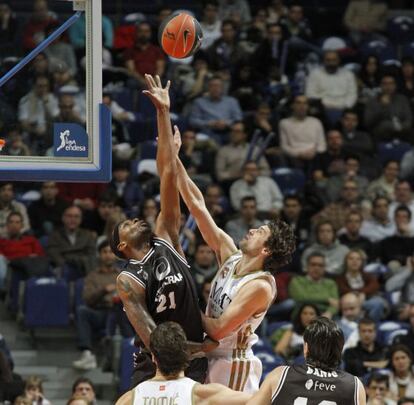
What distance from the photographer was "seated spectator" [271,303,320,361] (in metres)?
12.8

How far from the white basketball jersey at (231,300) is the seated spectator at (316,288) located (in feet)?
18.1

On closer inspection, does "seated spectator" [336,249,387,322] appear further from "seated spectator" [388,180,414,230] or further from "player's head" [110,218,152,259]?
"player's head" [110,218,152,259]

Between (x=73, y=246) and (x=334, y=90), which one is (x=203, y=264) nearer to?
(x=73, y=246)

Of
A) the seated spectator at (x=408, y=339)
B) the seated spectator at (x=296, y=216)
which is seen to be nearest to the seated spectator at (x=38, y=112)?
the seated spectator at (x=408, y=339)

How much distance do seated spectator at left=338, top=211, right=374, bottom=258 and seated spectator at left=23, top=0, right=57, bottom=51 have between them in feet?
15.8

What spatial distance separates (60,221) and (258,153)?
2996 mm

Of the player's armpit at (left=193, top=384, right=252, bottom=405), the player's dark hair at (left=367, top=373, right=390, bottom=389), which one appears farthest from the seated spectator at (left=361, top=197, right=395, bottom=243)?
the player's armpit at (left=193, top=384, right=252, bottom=405)

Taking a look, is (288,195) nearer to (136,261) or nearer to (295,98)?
(295,98)

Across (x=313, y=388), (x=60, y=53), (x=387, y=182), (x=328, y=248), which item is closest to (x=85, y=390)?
(x=60, y=53)

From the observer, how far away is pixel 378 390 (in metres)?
11.7

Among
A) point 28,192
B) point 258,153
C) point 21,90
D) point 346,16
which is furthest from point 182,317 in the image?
point 346,16

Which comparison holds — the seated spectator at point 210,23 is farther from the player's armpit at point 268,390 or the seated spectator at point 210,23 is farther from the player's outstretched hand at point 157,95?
the player's armpit at point 268,390

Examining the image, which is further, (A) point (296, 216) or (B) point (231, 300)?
(A) point (296, 216)

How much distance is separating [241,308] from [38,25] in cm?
486
